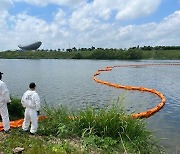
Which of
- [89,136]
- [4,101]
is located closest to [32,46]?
[4,101]

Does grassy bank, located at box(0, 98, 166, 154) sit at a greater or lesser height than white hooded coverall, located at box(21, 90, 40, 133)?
lesser

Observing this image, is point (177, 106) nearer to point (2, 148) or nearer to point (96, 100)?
point (96, 100)

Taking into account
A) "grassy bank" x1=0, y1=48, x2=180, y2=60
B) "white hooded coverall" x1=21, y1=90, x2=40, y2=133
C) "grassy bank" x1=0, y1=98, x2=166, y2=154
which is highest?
"white hooded coverall" x1=21, y1=90, x2=40, y2=133

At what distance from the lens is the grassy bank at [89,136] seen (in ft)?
30.5

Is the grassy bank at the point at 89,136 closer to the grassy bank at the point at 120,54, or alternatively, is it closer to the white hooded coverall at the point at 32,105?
the white hooded coverall at the point at 32,105

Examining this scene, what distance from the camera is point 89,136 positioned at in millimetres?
9992

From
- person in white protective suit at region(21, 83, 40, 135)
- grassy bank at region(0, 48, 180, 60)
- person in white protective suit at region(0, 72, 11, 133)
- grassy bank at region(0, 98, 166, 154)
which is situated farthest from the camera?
grassy bank at region(0, 48, 180, 60)

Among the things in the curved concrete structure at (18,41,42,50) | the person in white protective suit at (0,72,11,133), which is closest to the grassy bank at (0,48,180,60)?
the curved concrete structure at (18,41,42,50)

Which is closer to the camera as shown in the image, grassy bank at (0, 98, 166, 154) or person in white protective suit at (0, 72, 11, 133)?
grassy bank at (0, 98, 166, 154)

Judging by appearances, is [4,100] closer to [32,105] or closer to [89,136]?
[32,105]

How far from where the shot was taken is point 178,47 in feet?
491

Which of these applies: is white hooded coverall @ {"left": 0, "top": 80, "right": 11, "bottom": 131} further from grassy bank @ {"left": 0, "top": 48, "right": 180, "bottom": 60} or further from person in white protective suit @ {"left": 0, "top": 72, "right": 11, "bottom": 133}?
grassy bank @ {"left": 0, "top": 48, "right": 180, "bottom": 60}

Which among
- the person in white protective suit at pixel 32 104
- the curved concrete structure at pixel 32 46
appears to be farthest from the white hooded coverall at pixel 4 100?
the curved concrete structure at pixel 32 46

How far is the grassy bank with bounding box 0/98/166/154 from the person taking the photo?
9.30m
